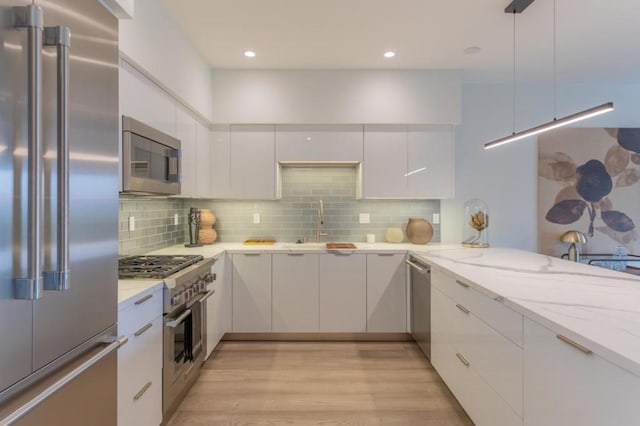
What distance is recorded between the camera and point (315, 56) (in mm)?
3107

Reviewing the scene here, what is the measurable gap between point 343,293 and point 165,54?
243 centimetres

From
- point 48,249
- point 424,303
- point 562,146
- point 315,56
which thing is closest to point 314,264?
point 424,303

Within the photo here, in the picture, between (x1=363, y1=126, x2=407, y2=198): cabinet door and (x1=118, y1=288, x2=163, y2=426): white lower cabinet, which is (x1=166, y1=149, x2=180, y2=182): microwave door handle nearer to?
(x1=118, y1=288, x2=163, y2=426): white lower cabinet

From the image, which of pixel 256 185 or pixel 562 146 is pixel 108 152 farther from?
pixel 562 146

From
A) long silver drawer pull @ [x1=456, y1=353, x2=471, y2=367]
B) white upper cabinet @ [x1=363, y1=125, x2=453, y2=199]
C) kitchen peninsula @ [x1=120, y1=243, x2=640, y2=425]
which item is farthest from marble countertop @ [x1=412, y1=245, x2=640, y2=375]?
white upper cabinet @ [x1=363, y1=125, x2=453, y2=199]

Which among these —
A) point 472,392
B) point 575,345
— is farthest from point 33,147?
point 472,392

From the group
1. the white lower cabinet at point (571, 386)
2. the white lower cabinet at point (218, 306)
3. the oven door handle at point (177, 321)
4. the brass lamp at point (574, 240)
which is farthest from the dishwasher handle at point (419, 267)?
the brass lamp at point (574, 240)

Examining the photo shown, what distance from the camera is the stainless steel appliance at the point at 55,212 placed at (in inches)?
31.1

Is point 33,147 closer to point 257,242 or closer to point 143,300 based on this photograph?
point 143,300

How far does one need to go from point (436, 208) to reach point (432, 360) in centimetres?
173

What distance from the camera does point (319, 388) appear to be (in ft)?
7.98

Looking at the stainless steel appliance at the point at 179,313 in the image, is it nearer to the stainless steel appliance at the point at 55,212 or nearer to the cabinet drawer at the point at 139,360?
the cabinet drawer at the point at 139,360

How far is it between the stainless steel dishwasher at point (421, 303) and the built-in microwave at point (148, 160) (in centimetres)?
204

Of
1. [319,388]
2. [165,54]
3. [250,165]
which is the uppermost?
[165,54]
